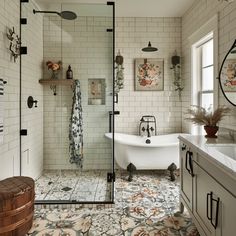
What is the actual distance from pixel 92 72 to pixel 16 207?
7.46ft

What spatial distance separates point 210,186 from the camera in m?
1.71

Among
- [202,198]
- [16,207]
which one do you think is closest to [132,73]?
[202,198]

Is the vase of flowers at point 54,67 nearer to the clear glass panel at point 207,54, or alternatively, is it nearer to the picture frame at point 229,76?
the clear glass panel at point 207,54

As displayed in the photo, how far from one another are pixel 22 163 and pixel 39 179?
2.04ft

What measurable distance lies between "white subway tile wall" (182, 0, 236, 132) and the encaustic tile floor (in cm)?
115

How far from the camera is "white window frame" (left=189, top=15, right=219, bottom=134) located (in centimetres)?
297

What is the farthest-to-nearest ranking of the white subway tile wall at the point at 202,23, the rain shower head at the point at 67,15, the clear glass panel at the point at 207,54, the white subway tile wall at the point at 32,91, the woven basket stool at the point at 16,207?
the rain shower head at the point at 67,15
the clear glass panel at the point at 207,54
the white subway tile wall at the point at 32,91
the white subway tile wall at the point at 202,23
the woven basket stool at the point at 16,207

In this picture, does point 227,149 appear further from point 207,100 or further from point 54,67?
point 54,67

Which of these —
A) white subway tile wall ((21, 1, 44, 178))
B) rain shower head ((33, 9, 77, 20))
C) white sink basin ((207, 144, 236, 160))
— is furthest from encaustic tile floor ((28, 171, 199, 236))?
rain shower head ((33, 9, 77, 20))

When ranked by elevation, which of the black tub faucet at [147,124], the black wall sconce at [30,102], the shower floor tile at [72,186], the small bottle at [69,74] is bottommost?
the shower floor tile at [72,186]

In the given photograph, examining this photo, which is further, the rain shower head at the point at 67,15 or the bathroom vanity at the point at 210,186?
the rain shower head at the point at 67,15

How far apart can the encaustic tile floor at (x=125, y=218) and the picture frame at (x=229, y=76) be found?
56.6 inches

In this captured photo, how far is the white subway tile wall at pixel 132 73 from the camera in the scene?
4.38m

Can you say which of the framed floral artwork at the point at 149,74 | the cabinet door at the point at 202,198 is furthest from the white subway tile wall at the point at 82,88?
the cabinet door at the point at 202,198
